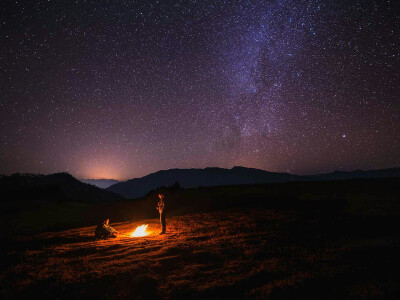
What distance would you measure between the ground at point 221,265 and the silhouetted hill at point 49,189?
46.8 m

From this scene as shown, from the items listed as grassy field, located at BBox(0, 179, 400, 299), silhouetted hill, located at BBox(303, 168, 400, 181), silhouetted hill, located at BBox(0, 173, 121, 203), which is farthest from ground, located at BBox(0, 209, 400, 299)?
silhouetted hill, located at BBox(303, 168, 400, 181)

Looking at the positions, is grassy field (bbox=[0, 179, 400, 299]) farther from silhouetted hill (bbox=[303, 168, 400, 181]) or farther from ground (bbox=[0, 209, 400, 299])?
silhouetted hill (bbox=[303, 168, 400, 181])

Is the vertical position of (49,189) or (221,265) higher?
(49,189)

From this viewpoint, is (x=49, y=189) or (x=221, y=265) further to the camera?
(x=49, y=189)

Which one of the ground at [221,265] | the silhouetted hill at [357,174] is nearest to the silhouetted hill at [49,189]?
the ground at [221,265]

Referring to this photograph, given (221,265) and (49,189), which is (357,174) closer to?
(49,189)

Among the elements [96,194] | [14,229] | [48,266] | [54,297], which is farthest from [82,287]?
[96,194]

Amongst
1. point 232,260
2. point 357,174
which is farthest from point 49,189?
point 357,174

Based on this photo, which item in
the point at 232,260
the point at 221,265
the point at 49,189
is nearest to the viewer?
the point at 221,265

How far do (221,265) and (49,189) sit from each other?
2584 inches

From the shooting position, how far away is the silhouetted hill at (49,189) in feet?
191

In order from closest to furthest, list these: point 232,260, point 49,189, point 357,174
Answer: point 232,260, point 49,189, point 357,174

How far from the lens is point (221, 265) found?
9.64 m

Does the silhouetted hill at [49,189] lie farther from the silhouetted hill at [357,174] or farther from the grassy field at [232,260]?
the silhouetted hill at [357,174]
